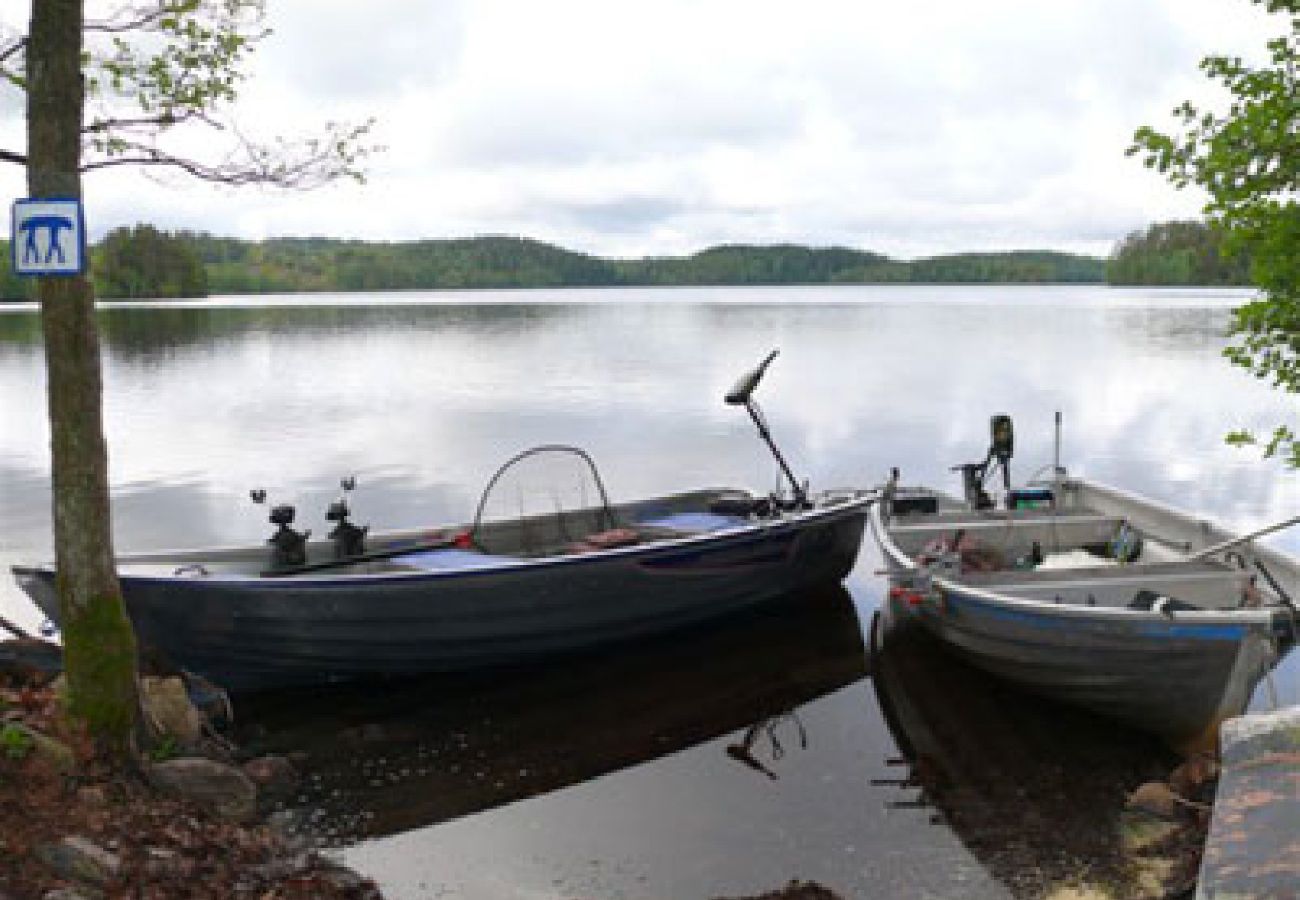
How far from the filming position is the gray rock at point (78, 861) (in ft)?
15.5

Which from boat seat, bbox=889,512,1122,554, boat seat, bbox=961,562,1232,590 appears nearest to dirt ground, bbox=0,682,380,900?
boat seat, bbox=961,562,1232,590

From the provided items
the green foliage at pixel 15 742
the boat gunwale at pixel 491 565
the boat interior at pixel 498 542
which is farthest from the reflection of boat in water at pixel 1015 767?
the green foliage at pixel 15 742

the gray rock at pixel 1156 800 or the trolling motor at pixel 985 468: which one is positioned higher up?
the trolling motor at pixel 985 468

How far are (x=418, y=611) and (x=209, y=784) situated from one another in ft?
8.90

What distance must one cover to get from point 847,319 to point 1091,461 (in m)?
62.7

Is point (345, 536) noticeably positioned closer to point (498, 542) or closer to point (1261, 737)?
point (498, 542)

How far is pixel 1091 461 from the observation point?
74.4 feet

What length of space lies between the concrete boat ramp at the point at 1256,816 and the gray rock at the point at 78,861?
475 cm

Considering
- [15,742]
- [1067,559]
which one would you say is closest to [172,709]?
[15,742]

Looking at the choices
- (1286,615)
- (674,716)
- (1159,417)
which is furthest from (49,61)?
(1159,417)

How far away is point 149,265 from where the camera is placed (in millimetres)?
120000

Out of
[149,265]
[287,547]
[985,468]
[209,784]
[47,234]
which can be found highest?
[149,265]

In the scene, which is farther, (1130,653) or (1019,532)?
(1019,532)

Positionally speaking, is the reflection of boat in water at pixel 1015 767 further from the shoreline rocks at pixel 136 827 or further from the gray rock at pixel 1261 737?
the shoreline rocks at pixel 136 827
